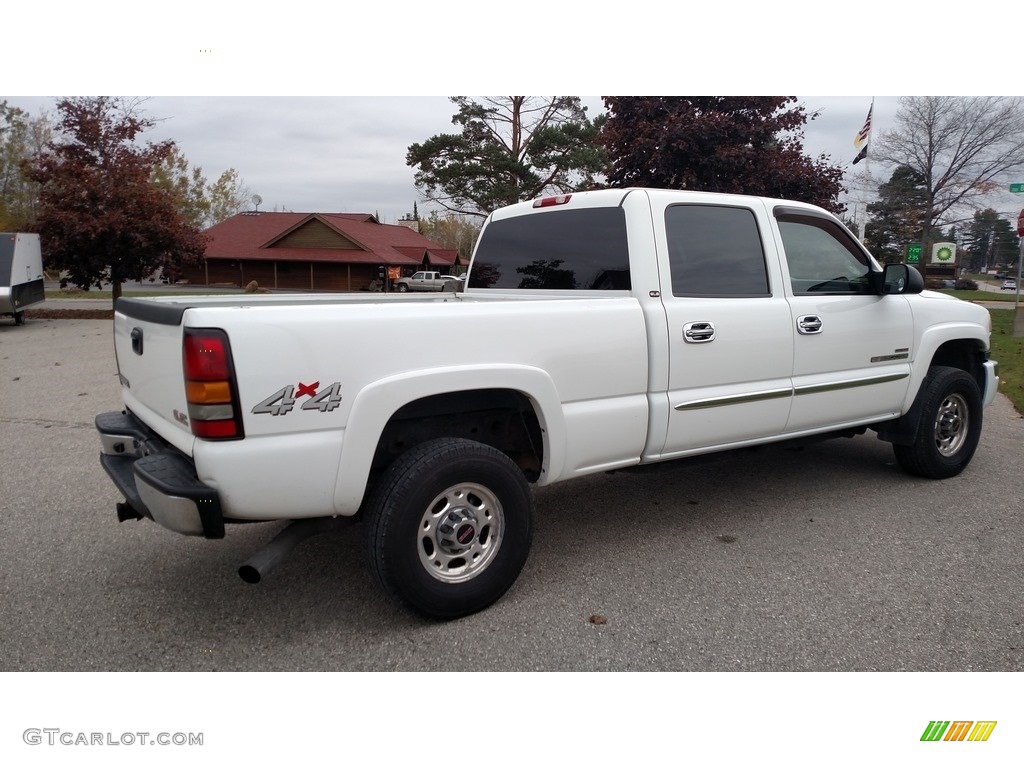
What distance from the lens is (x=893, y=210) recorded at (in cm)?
3469

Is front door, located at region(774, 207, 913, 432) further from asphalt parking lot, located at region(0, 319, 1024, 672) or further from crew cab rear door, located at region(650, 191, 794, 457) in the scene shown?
asphalt parking lot, located at region(0, 319, 1024, 672)

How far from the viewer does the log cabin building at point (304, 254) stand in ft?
150

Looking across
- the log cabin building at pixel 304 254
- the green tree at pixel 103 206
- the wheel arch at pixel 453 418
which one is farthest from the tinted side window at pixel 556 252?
the log cabin building at pixel 304 254

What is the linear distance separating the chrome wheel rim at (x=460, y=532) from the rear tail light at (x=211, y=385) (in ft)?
2.90

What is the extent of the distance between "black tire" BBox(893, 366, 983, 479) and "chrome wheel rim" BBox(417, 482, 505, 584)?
345cm

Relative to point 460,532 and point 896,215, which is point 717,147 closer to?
point 460,532

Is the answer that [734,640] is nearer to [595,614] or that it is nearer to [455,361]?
[595,614]

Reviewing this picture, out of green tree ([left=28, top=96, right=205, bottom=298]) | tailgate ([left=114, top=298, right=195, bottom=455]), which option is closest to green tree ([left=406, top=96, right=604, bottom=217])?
green tree ([left=28, top=96, right=205, bottom=298])

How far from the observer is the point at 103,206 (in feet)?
65.0

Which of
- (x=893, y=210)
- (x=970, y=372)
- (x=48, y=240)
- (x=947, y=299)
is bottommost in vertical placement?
(x=970, y=372)

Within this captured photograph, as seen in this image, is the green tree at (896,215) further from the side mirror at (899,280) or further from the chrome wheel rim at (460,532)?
the chrome wheel rim at (460,532)

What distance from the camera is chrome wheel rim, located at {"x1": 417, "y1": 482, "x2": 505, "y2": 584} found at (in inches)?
122

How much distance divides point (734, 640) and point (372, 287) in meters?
41.6

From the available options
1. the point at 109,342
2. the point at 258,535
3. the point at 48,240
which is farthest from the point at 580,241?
the point at 48,240
